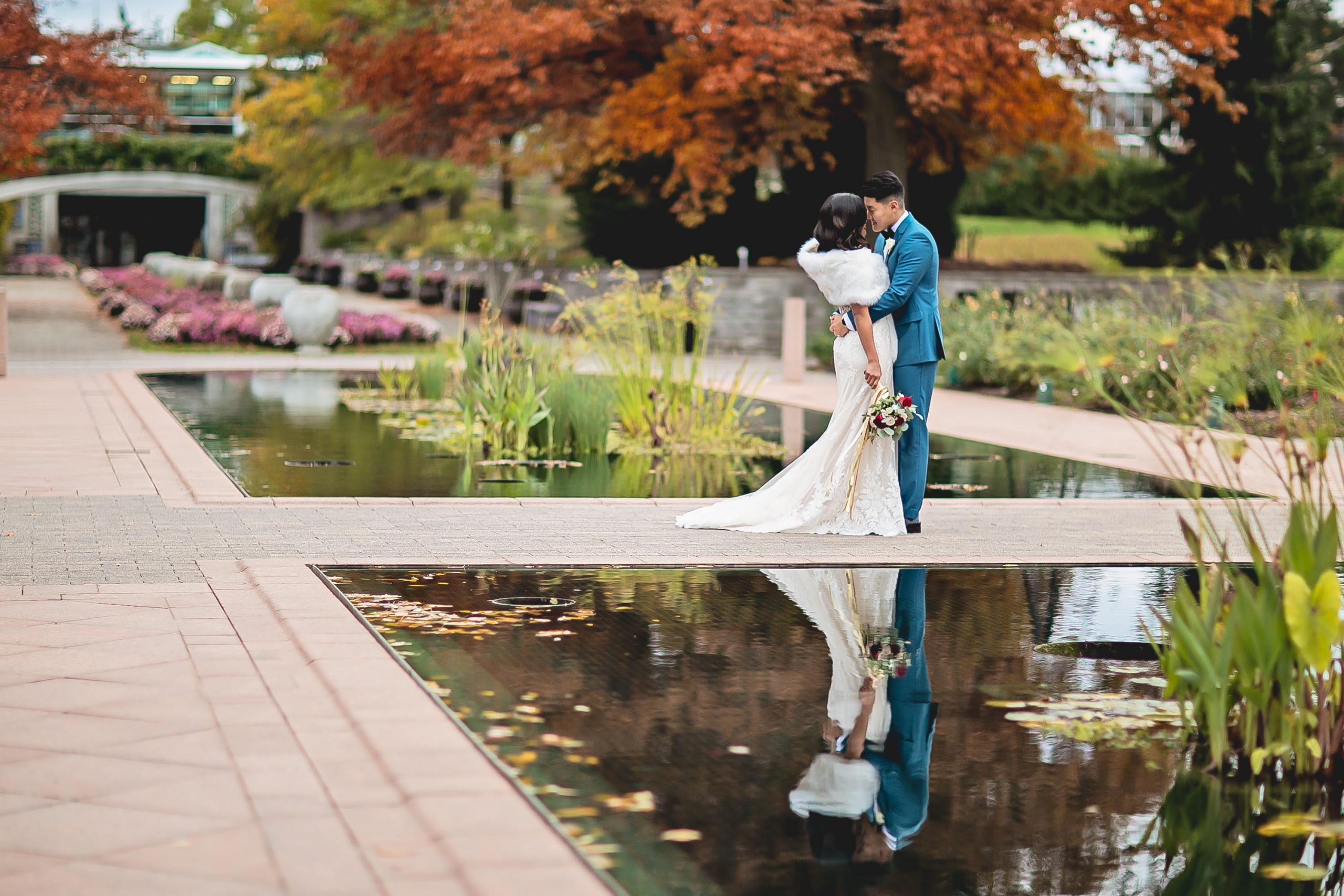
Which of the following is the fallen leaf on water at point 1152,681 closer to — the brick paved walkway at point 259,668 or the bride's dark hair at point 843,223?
the brick paved walkway at point 259,668

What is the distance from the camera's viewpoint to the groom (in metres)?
8.45

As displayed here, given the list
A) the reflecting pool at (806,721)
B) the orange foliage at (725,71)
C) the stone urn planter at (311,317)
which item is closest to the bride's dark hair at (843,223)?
the reflecting pool at (806,721)

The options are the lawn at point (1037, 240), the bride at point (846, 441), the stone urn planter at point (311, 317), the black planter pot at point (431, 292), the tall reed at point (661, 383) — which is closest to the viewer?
the bride at point (846, 441)

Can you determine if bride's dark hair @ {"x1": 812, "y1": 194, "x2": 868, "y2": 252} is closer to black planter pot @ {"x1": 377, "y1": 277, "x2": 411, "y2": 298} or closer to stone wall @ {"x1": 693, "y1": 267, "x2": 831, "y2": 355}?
stone wall @ {"x1": 693, "y1": 267, "x2": 831, "y2": 355}

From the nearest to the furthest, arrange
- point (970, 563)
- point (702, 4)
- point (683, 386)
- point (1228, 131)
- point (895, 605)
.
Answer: point (895, 605) < point (970, 563) < point (683, 386) < point (702, 4) < point (1228, 131)

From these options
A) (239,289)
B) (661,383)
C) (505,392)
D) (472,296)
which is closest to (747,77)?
(661,383)

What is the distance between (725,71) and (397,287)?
20.1 metres

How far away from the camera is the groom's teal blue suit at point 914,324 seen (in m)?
8.45

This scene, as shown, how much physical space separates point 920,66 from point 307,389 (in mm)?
9466

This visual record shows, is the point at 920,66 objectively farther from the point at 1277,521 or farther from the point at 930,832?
the point at 930,832

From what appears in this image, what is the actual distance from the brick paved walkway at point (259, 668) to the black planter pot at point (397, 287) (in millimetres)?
28844

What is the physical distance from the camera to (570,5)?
25.4 meters

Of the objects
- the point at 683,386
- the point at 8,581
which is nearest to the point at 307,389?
the point at 683,386

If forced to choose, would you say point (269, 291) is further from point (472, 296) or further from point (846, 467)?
point (846, 467)
